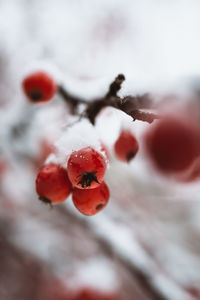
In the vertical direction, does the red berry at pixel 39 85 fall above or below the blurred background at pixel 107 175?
below

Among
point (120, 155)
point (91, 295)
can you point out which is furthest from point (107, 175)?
point (120, 155)

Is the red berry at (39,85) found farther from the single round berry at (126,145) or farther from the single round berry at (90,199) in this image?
the single round berry at (90,199)

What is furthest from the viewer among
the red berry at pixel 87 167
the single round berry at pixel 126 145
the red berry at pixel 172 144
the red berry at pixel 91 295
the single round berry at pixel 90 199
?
the red berry at pixel 91 295

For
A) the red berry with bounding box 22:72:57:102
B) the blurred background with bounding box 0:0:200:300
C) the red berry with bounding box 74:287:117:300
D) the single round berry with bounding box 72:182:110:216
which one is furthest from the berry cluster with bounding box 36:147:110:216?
the red berry with bounding box 74:287:117:300

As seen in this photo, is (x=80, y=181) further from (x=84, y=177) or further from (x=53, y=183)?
(x=53, y=183)

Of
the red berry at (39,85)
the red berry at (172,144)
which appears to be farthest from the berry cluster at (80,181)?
the red berry at (39,85)

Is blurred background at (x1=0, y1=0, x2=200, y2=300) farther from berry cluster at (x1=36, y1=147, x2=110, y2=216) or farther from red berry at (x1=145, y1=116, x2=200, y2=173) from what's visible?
red berry at (x1=145, y1=116, x2=200, y2=173)

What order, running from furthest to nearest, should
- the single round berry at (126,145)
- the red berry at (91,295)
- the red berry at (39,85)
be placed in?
the red berry at (91,295)
the red berry at (39,85)
the single round berry at (126,145)

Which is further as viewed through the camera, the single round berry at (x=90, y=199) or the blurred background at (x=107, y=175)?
the blurred background at (x=107, y=175)
